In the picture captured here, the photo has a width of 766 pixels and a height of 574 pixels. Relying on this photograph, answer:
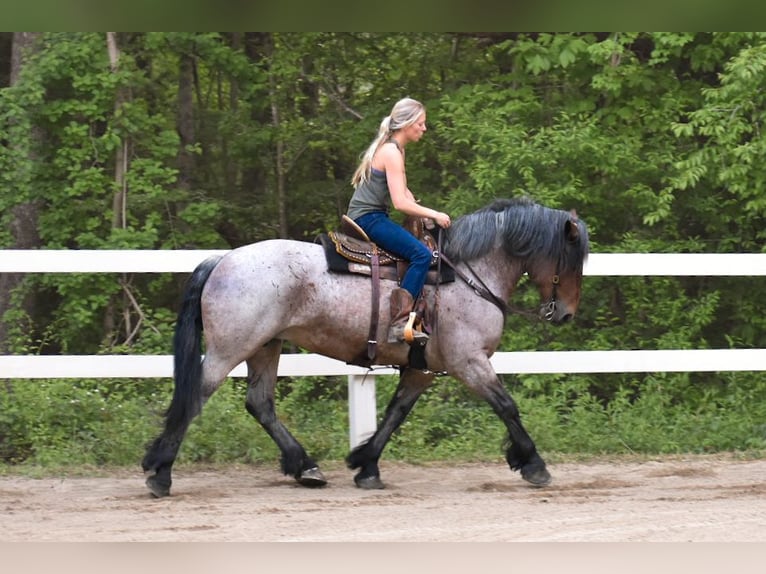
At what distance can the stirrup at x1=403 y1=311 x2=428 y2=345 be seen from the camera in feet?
21.2

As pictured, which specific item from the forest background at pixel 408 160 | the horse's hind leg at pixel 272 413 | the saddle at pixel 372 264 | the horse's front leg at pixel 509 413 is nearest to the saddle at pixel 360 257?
the saddle at pixel 372 264

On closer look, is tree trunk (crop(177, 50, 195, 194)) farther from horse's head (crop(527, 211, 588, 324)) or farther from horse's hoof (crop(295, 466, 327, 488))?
horse's head (crop(527, 211, 588, 324))

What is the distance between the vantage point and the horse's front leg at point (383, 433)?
696 cm

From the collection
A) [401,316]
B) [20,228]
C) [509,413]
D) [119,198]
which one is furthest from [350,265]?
[20,228]

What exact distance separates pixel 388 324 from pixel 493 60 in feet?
23.5

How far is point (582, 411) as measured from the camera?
8.84 meters

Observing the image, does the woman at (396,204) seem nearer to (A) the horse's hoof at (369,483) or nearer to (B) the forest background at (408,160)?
(A) the horse's hoof at (369,483)

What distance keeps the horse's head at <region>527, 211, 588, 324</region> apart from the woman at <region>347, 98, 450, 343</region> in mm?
855

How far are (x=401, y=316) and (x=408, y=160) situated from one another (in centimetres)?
637

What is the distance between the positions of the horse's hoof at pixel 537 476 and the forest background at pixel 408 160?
254cm

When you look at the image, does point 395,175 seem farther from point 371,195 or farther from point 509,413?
point 509,413

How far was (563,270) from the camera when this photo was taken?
7000mm
